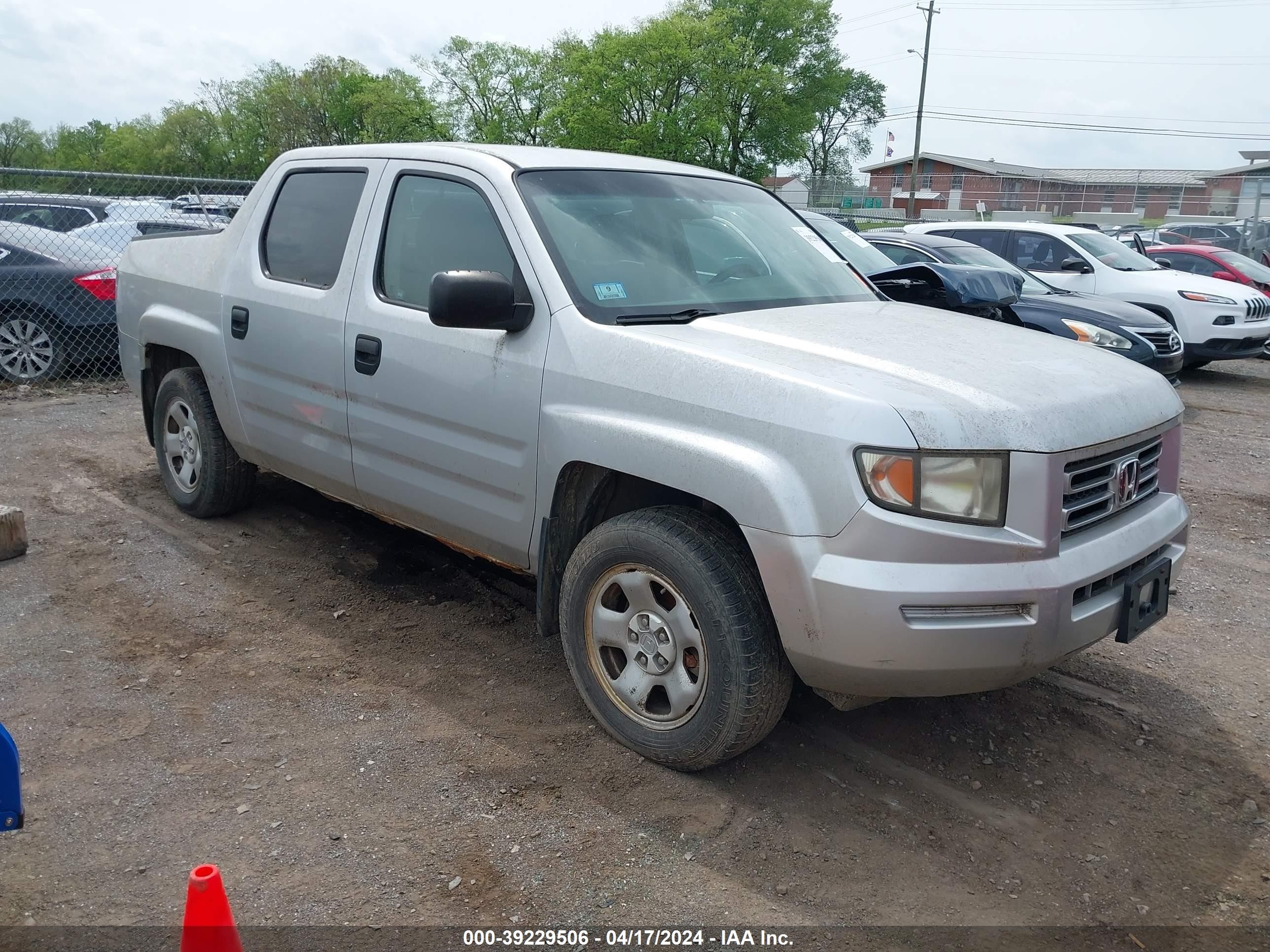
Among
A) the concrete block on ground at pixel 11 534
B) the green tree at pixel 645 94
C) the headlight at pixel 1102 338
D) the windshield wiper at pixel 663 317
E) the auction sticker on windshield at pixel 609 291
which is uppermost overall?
the green tree at pixel 645 94

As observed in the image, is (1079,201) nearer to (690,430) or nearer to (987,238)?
(987,238)

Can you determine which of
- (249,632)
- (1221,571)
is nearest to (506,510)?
(249,632)

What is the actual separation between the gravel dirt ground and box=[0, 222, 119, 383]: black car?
4982mm

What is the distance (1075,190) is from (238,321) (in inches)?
2083

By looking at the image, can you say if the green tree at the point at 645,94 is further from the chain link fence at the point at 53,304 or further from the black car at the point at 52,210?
the chain link fence at the point at 53,304

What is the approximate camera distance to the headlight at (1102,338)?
28.9ft

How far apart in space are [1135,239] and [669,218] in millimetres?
14456

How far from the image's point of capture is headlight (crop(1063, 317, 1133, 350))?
8805mm

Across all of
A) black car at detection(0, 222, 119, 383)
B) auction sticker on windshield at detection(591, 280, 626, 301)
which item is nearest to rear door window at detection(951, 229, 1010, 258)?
black car at detection(0, 222, 119, 383)

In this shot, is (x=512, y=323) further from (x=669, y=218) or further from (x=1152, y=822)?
(x=1152, y=822)

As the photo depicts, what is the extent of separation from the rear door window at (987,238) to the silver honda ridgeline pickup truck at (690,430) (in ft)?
31.2

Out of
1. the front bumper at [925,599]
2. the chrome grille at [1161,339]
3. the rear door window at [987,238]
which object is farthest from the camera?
the rear door window at [987,238]

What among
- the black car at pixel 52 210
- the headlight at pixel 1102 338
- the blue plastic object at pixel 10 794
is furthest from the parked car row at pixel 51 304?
the headlight at pixel 1102 338

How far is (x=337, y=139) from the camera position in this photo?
78.7 metres
